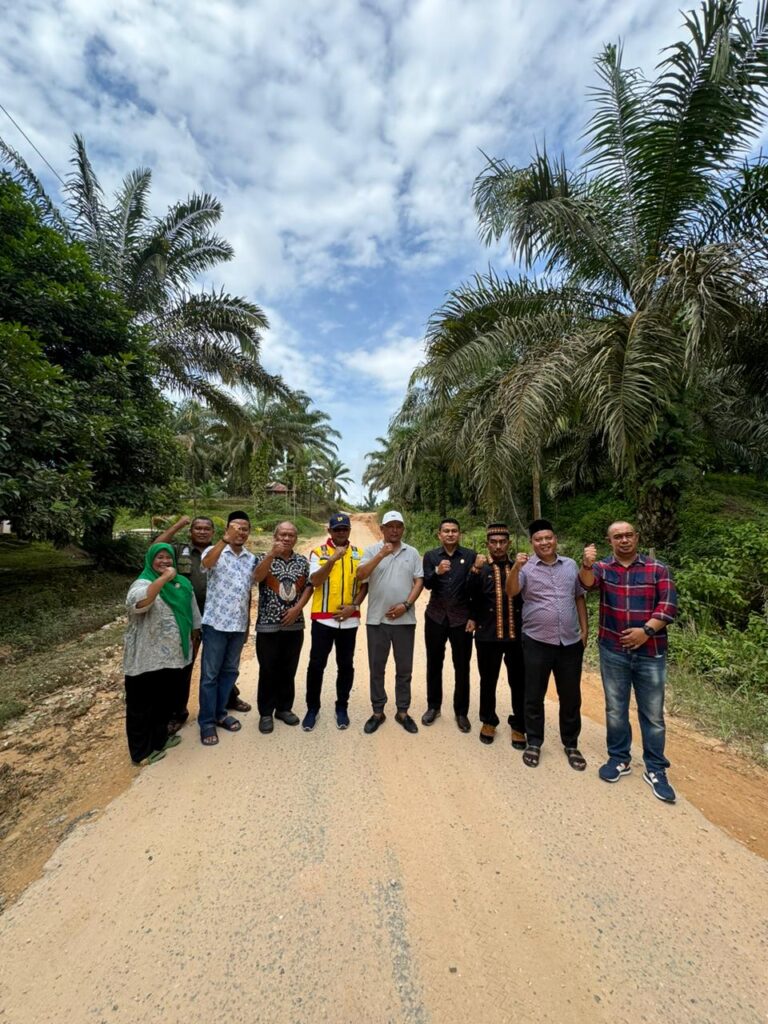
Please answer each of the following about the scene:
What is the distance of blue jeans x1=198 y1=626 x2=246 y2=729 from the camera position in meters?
3.51

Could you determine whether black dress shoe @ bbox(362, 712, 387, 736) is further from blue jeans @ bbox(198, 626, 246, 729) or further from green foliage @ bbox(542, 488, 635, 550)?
green foliage @ bbox(542, 488, 635, 550)

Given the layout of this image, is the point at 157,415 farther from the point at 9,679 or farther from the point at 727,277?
the point at 727,277

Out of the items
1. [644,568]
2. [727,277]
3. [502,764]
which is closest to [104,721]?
[502,764]

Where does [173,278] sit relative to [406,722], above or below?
above

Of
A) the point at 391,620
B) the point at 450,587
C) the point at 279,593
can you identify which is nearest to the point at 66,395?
the point at 279,593

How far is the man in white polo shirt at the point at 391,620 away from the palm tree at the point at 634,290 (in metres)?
2.61

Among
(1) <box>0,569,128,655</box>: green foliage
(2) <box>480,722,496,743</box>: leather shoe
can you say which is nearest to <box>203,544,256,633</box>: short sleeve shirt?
(2) <box>480,722,496,743</box>: leather shoe

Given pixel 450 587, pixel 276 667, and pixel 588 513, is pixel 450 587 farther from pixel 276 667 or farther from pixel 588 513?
pixel 588 513

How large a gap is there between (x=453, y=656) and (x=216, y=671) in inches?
78.1

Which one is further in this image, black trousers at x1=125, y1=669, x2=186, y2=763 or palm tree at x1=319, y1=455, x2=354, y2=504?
palm tree at x1=319, y1=455, x2=354, y2=504

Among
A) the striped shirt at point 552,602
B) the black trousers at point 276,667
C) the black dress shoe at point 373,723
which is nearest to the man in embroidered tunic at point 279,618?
the black trousers at point 276,667

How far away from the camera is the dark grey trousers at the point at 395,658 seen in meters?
3.73

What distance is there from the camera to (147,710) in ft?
10.5

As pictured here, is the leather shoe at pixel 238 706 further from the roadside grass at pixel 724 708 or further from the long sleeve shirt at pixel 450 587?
the roadside grass at pixel 724 708
